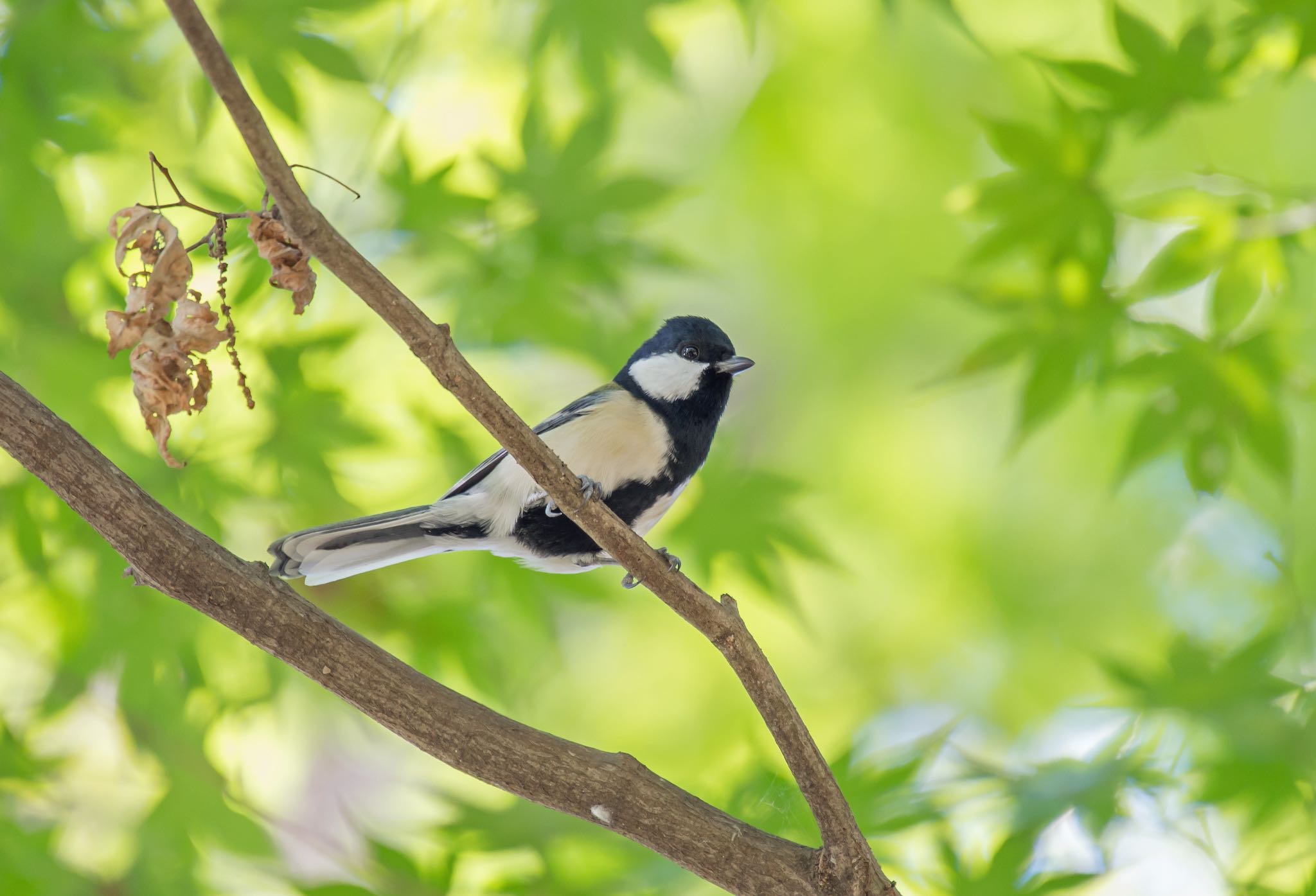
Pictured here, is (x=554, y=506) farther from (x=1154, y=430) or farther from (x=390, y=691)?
(x=1154, y=430)

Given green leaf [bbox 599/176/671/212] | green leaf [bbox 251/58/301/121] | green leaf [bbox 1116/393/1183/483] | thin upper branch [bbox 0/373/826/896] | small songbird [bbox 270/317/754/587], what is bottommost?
thin upper branch [bbox 0/373/826/896]

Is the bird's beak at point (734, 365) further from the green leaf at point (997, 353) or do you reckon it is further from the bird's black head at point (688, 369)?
the green leaf at point (997, 353)

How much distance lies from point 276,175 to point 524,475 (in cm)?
117

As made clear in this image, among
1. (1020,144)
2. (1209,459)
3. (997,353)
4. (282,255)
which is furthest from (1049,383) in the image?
(282,255)

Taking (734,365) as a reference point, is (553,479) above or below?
below

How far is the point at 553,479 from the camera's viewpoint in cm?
151

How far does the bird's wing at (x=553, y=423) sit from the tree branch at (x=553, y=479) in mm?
690

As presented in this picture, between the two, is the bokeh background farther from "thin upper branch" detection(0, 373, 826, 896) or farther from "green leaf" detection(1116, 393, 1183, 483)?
"thin upper branch" detection(0, 373, 826, 896)

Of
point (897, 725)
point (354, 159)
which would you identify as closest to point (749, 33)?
point (354, 159)

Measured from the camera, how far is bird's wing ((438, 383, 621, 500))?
230 cm

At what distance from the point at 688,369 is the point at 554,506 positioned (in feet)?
1.84

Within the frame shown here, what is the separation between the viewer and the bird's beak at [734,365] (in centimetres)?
246

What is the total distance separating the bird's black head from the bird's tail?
0.59 metres

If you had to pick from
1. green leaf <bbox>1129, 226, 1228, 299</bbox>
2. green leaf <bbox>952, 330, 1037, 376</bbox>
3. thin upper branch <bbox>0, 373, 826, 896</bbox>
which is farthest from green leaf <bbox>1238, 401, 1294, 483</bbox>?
thin upper branch <bbox>0, 373, 826, 896</bbox>
